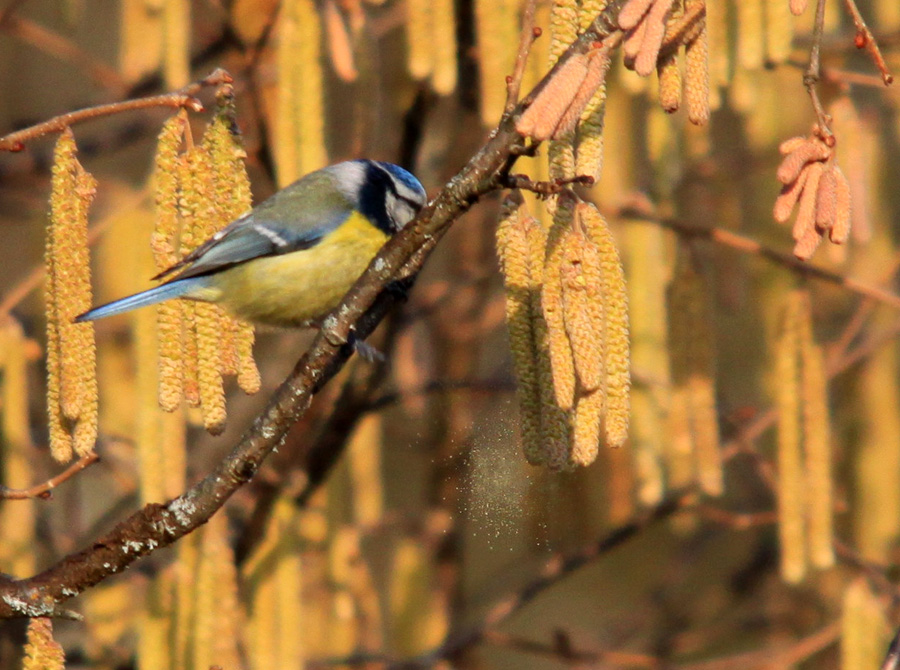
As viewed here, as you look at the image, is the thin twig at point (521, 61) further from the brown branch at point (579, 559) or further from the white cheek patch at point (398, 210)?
the brown branch at point (579, 559)

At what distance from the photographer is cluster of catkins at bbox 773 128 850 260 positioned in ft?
3.99

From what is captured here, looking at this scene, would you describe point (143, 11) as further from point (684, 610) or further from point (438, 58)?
point (684, 610)

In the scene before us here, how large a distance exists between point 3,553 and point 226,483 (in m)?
1.17

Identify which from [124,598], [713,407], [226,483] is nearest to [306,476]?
[124,598]

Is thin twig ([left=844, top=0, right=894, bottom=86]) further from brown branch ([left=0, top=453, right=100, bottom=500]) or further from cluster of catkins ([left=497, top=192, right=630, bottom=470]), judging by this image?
brown branch ([left=0, top=453, right=100, bottom=500])

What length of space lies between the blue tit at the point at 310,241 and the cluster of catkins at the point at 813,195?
4.17 ft

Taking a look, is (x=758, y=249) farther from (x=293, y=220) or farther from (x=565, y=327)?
(x=565, y=327)

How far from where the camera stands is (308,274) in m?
2.45

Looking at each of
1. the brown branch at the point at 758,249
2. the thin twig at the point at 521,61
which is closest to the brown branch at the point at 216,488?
the thin twig at the point at 521,61

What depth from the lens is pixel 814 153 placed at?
1255 millimetres

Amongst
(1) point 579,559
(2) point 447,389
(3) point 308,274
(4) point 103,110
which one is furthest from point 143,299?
(1) point 579,559

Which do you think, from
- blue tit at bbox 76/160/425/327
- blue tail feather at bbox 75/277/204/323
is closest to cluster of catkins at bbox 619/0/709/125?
blue tail feather at bbox 75/277/204/323

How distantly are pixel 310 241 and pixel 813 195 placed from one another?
4.61 ft

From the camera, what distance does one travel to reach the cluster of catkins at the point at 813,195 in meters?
1.21
